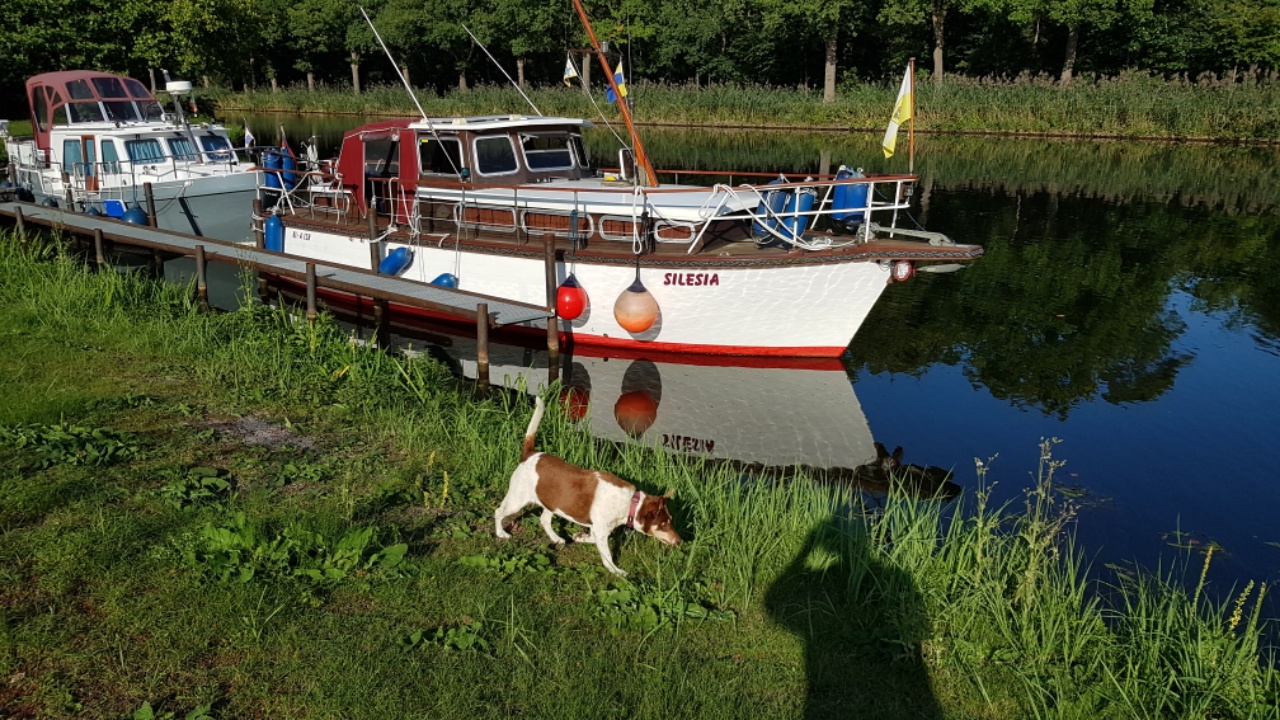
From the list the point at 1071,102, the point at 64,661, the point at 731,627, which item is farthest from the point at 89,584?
the point at 1071,102

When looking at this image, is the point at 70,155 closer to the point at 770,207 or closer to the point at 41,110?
the point at 41,110

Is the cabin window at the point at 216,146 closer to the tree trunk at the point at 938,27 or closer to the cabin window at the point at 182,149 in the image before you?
the cabin window at the point at 182,149

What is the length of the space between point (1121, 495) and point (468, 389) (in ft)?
25.7

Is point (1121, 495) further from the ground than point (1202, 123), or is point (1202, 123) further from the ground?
point (1202, 123)

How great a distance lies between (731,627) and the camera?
5770mm

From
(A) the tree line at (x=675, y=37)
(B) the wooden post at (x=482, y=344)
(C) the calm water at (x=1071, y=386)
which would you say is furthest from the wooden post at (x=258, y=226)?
(A) the tree line at (x=675, y=37)

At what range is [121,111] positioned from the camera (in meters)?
22.2

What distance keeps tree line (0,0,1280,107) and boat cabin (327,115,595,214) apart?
18.5 meters

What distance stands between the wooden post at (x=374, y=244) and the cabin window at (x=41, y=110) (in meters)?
11.9

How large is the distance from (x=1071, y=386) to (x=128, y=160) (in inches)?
754

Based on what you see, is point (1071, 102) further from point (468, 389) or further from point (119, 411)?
point (119, 411)

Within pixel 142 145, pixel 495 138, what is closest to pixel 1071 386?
pixel 495 138

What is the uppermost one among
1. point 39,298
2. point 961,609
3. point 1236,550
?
point 39,298

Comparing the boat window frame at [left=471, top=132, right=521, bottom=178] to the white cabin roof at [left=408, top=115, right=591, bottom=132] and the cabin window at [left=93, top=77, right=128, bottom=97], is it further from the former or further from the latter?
the cabin window at [left=93, top=77, right=128, bottom=97]
